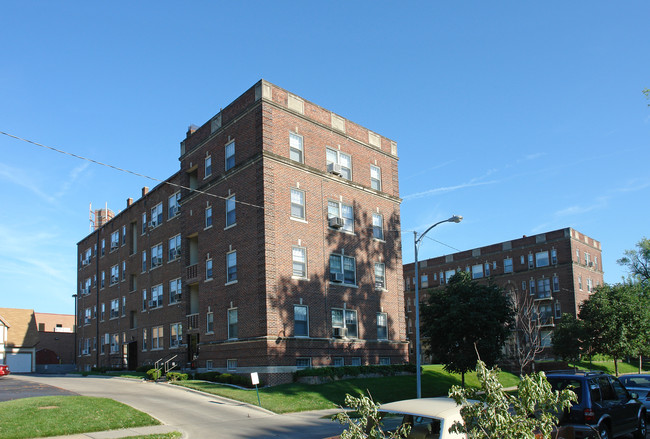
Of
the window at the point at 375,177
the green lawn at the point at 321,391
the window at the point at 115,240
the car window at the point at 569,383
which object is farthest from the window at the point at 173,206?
the car window at the point at 569,383

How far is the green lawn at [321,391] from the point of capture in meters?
23.3

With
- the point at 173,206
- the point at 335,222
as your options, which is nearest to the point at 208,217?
the point at 335,222

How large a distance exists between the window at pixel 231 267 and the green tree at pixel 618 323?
29.4 metres

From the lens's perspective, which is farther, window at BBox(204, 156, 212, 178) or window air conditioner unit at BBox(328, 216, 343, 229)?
window at BBox(204, 156, 212, 178)

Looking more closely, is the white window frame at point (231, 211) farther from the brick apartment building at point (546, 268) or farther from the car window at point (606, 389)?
the brick apartment building at point (546, 268)

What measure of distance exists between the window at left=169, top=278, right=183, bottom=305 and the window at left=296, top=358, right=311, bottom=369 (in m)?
13.1

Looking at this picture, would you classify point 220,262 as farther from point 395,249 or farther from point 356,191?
point 395,249

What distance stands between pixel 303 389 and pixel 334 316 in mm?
6248

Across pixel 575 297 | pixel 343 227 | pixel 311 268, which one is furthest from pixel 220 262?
pixel 575 297

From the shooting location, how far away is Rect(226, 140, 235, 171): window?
32.4 m

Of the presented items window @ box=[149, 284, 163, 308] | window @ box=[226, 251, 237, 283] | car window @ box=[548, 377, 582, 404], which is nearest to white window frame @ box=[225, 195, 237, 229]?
window @ box=[226, 251, 237, 283]

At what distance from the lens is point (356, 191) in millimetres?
34750

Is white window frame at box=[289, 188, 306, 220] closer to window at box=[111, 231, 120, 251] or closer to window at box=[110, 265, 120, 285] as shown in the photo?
window at box=[110, 265, 120, 285]

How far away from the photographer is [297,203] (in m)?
30.9
